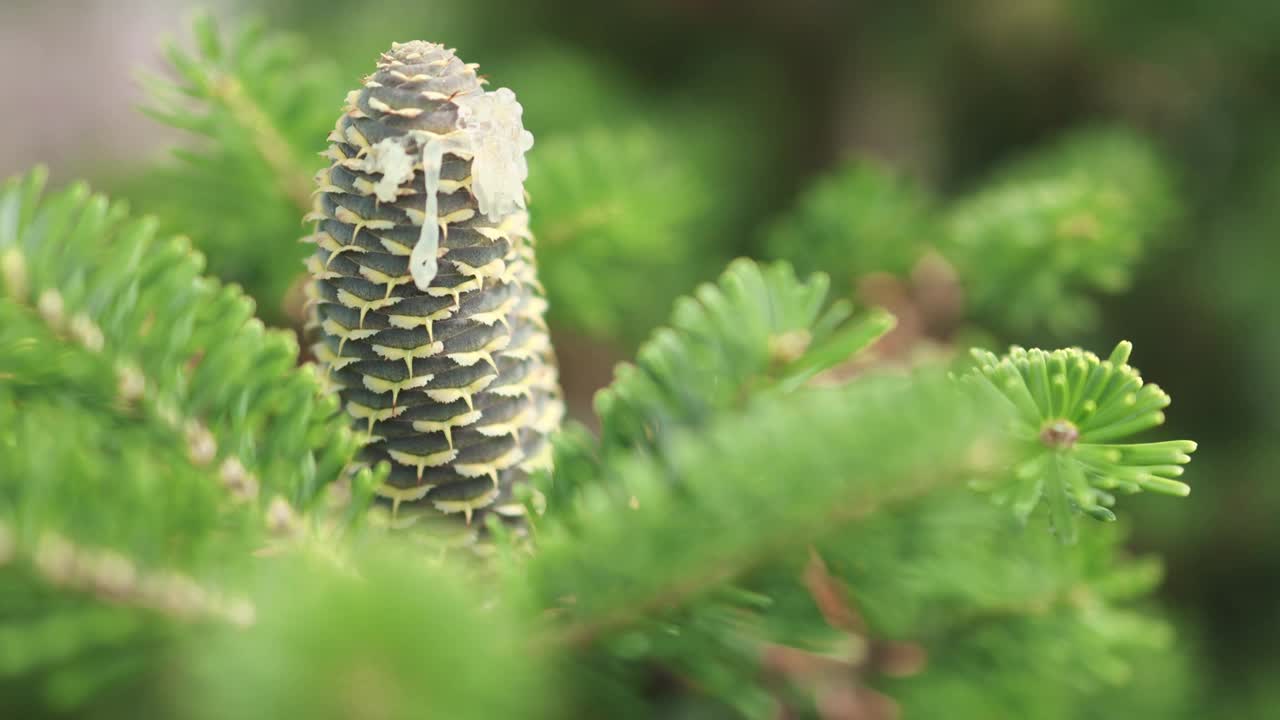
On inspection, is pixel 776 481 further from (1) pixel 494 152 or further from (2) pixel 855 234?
(2) pixel 855 234

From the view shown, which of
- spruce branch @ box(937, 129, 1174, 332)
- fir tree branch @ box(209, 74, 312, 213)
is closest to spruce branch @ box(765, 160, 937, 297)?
spruce branch @ box(937, 129, 1174, 332)

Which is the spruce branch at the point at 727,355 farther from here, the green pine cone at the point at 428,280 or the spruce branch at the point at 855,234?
the spruce branch at the point at 855,234

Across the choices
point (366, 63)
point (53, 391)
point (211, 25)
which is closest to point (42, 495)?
point (53, 391)

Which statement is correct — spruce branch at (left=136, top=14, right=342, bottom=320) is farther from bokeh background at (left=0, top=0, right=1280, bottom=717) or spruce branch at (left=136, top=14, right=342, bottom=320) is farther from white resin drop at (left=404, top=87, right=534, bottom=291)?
white resin drop at (left=404, top=87, right=534, bottom=291)

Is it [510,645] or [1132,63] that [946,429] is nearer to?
[510,645]

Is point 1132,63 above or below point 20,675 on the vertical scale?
above
